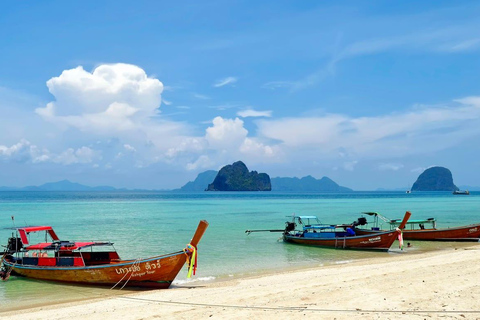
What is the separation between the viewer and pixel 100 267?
15.9m

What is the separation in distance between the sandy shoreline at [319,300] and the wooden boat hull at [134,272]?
0.83 metres

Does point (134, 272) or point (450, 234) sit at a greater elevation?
point (134, 272)

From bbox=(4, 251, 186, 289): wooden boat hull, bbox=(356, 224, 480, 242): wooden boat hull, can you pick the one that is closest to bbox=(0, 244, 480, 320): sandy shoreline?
bbox=(4, 251, 186, 289): wooden boat hull

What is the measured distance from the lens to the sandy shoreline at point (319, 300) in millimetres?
9703

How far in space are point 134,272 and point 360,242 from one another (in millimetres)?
16388

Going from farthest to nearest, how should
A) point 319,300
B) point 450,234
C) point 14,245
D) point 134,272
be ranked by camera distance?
point 450,234
point 14,245
point 134,272
point 319,300

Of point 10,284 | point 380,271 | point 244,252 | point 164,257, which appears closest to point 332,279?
point 380,271

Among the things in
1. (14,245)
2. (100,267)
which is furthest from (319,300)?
(14,245)

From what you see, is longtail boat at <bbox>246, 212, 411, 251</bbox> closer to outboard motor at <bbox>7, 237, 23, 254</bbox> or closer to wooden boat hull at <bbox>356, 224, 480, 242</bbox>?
wooden boat hull at <bbox>356, 224, 480, 242</bbox>

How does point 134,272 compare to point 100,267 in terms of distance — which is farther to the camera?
point 100,267

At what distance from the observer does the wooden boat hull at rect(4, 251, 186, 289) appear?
15055 mm

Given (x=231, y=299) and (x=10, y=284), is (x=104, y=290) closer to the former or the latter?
(x=10, y=284)

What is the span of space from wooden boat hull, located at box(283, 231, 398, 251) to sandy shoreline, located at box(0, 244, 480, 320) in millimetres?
9957

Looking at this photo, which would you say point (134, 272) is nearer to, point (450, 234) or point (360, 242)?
point (360, 242)
